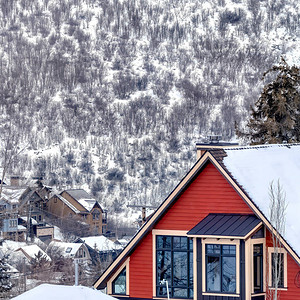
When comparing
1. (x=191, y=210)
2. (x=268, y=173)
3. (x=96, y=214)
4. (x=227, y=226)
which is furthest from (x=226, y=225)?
(x=96, y=214)

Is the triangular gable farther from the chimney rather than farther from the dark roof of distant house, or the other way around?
the dark roof of distant house

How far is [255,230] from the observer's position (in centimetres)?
2323

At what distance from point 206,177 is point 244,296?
3.01m

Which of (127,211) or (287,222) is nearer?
(287,222)

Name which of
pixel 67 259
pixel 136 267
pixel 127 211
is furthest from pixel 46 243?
pixel 136 267

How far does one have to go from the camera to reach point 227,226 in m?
23.4

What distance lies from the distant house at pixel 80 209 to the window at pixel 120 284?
99915 mm

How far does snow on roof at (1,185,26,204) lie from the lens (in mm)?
116875

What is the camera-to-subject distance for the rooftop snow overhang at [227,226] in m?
23.0

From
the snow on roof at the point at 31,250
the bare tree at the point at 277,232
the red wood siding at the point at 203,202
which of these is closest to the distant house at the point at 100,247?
the snow on roof at the point at 31,250

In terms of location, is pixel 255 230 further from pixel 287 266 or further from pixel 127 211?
pixel 127 211

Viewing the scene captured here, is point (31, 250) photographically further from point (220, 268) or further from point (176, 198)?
point (220, 268)

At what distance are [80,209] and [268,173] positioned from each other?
4195 inches

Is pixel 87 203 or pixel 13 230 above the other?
pixel 87 203
